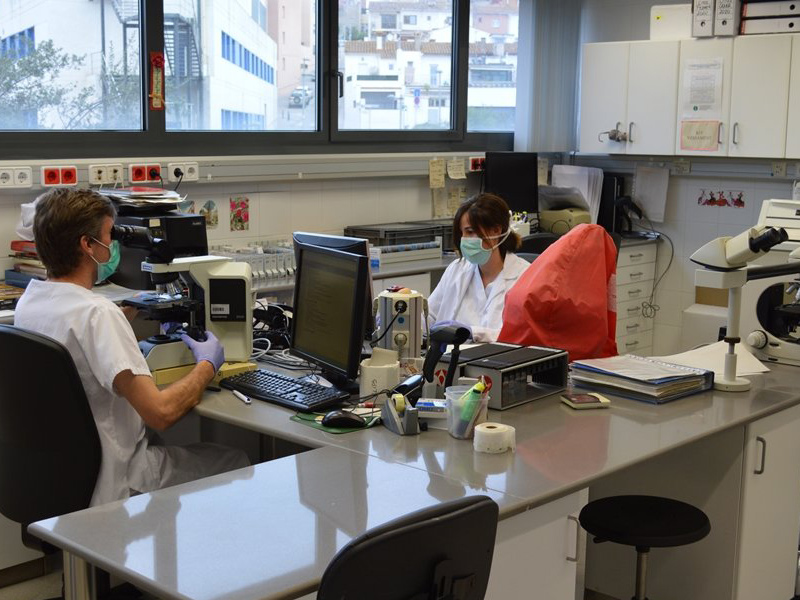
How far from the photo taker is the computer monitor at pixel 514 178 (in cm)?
576

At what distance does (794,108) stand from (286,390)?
350 cm

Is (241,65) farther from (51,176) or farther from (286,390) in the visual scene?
(286,390)

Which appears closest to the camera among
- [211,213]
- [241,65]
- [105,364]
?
[105,364]

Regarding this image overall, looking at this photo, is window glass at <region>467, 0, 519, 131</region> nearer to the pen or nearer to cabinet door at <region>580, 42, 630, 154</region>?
cabinet door at <region>580, 42, 630, 154</region>

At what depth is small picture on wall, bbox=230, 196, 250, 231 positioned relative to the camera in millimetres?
4711

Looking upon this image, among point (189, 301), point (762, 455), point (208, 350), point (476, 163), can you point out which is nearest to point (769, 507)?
point (762, 455)

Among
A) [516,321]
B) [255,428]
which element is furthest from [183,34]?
[255,428]

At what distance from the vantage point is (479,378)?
2596 millimetres

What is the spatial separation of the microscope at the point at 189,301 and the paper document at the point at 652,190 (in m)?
3.64

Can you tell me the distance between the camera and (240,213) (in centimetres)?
474

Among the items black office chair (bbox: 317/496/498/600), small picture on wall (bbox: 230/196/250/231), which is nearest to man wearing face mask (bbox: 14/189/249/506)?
black office chair (bbox: 317/496/498/600)

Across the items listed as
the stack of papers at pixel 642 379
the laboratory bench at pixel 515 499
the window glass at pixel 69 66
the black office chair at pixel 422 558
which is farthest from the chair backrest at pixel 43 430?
the window glass at pixel 69 66

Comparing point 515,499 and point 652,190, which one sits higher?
point 652,190

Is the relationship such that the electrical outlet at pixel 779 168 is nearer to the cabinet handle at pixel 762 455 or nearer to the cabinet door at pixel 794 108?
the cabinet door at pixel 794 108
